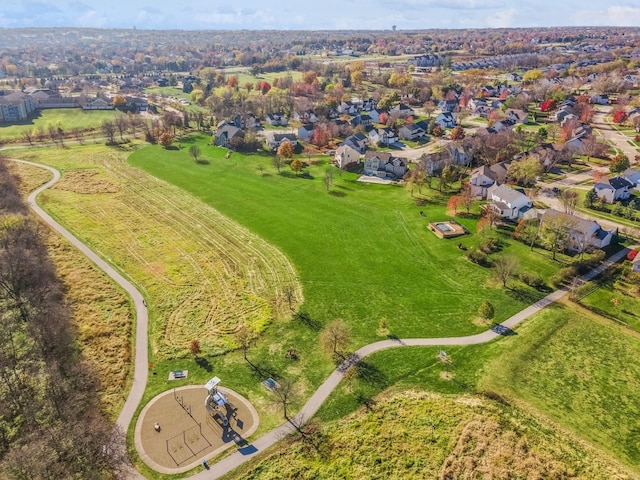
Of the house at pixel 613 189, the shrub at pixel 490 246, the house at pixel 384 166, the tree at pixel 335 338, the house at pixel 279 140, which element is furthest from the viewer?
the house at pixel 279 140

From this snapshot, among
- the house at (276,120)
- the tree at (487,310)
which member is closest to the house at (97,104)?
the house at (276,120)

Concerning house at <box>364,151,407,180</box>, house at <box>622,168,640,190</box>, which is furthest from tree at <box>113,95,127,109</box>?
house at <box>622,168,640,190</box>

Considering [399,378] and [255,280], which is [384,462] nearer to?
[399,378]

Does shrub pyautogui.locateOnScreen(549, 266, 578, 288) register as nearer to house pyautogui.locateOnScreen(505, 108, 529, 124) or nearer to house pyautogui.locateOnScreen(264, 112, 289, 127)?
house pyautogui.locateOnScreen(505, 108, 529, 124)

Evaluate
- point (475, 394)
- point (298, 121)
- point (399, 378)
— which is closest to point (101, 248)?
point (399, 378)

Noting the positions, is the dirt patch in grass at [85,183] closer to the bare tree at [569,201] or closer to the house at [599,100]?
the bare tree at [569,201]

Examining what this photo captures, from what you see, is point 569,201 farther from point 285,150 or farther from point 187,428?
point 187,428

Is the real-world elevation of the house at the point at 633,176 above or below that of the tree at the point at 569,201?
above
